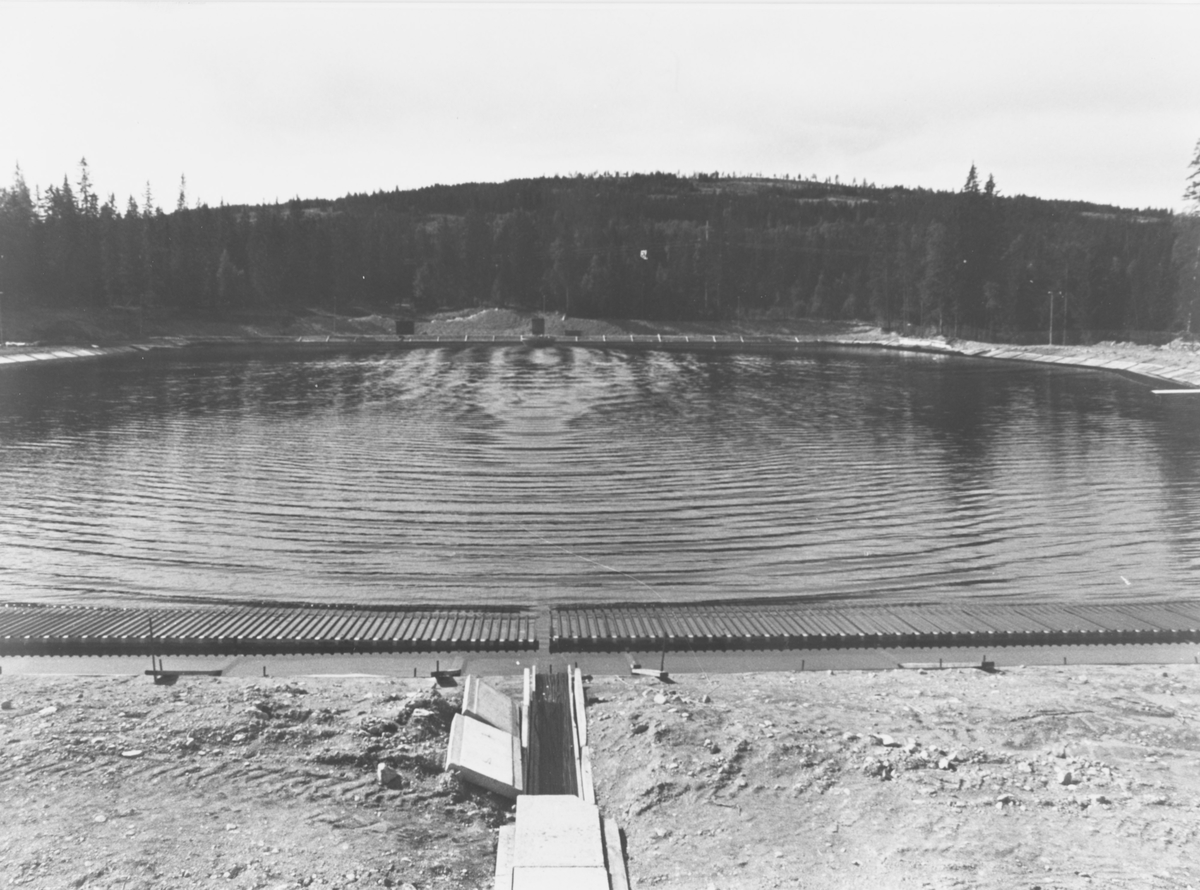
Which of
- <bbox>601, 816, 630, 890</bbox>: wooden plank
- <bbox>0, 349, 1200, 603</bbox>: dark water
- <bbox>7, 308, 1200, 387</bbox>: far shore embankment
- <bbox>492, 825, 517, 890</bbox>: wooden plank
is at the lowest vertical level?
<bbox>601, 816, 630, 890</bbox>: wooden plank

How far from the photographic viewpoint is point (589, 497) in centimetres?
3644

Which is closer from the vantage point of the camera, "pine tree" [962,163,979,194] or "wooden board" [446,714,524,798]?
"wooden board" [446,714,524,798]

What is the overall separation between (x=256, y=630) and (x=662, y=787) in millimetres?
12227

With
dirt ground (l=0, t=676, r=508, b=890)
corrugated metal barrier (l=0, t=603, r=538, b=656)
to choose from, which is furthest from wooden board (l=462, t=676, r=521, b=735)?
corrugated metal barrier (l=0, t=603, r=538, b=656)

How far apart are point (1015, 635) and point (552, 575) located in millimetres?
12361

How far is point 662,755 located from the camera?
15523 mm

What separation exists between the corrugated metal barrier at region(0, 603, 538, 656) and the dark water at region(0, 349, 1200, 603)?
144cm

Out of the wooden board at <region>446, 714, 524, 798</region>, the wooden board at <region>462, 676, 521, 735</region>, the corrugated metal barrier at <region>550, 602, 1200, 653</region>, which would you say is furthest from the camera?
the corrugated metal barrier at <region>550, 602, 1200, 653</region>

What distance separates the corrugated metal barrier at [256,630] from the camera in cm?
2186

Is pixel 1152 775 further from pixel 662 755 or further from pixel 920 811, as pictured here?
pixel 662 755

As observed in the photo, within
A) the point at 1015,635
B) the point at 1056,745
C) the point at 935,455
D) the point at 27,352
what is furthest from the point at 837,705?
the point at 27,352

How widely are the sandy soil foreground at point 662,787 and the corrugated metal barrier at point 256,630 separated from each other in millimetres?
3128

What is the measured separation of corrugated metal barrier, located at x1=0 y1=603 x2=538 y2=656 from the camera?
2186 cm

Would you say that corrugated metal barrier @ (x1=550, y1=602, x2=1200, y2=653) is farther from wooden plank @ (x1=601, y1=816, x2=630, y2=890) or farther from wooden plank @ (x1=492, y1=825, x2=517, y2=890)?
wooden plank @ (x1=492, y1=825, x2=517, y2=890)
